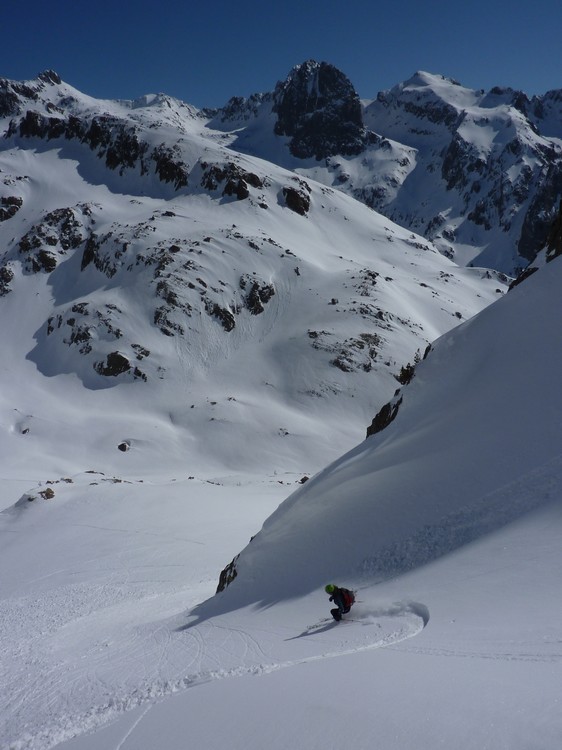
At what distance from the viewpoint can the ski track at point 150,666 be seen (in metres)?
9.06

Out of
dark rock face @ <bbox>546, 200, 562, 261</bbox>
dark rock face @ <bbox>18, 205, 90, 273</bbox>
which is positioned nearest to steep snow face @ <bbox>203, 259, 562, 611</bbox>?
dark rock face @ <bbox>546, 200, 562, 261</bbox>

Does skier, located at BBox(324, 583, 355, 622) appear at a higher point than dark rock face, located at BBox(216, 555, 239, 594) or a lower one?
higher

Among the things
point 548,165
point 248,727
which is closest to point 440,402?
point 248,727

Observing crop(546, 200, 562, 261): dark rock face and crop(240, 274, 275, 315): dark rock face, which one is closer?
crop(546, 200, 562, 261): dark rock face

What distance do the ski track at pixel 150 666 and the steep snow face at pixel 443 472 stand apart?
2425 mm

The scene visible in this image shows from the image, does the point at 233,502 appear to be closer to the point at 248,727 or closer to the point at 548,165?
the point at 248,727

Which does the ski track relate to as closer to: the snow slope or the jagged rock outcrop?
the snow slope

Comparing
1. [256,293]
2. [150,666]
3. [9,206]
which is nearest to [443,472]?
[150,666]

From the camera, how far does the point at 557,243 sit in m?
21.1

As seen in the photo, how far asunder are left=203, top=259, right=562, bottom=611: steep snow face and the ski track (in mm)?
2425

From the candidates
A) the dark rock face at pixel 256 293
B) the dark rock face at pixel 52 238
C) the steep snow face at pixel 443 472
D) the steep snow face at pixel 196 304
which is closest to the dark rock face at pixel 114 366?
the steep snow face at pixel 196 304

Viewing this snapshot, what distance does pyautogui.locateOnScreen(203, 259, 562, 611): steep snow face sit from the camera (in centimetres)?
1261

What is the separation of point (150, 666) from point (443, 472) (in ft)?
29.8

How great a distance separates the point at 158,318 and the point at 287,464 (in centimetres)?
3246
